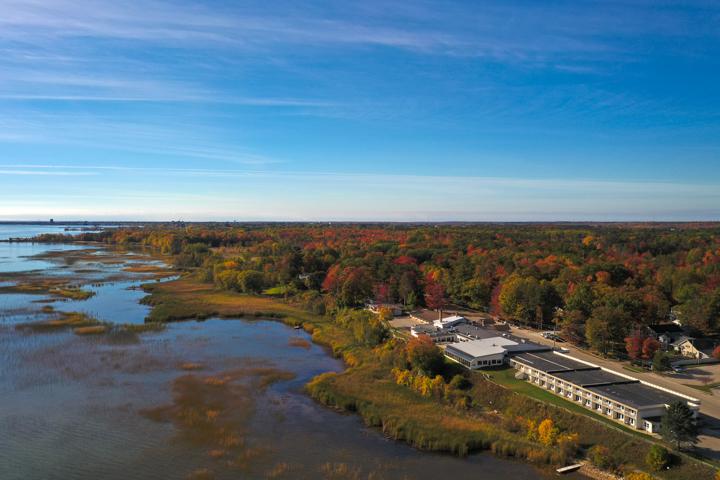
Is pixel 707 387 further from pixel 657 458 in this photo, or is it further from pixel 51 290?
pixel 51 290

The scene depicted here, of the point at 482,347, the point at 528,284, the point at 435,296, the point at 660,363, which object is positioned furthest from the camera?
the point at 435,296

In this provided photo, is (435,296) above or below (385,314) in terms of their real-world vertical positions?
above

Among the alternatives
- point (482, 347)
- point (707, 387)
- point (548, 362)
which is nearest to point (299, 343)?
point (482, 347)

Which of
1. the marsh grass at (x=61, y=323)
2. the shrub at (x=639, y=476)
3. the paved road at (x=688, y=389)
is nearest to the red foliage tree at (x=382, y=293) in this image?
the paved road at (x=688, y=389)

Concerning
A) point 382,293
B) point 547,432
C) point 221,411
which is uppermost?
point 382,293

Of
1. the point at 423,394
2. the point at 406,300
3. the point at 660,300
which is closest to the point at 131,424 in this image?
the point at 423,394

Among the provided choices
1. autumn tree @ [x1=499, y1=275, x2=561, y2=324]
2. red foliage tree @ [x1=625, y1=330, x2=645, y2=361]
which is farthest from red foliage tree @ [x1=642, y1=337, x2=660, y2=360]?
autumn tree @ [x1=499, y1=275, x2=561, y2=324]

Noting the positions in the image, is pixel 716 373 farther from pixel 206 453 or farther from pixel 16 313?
pixel 16 313
